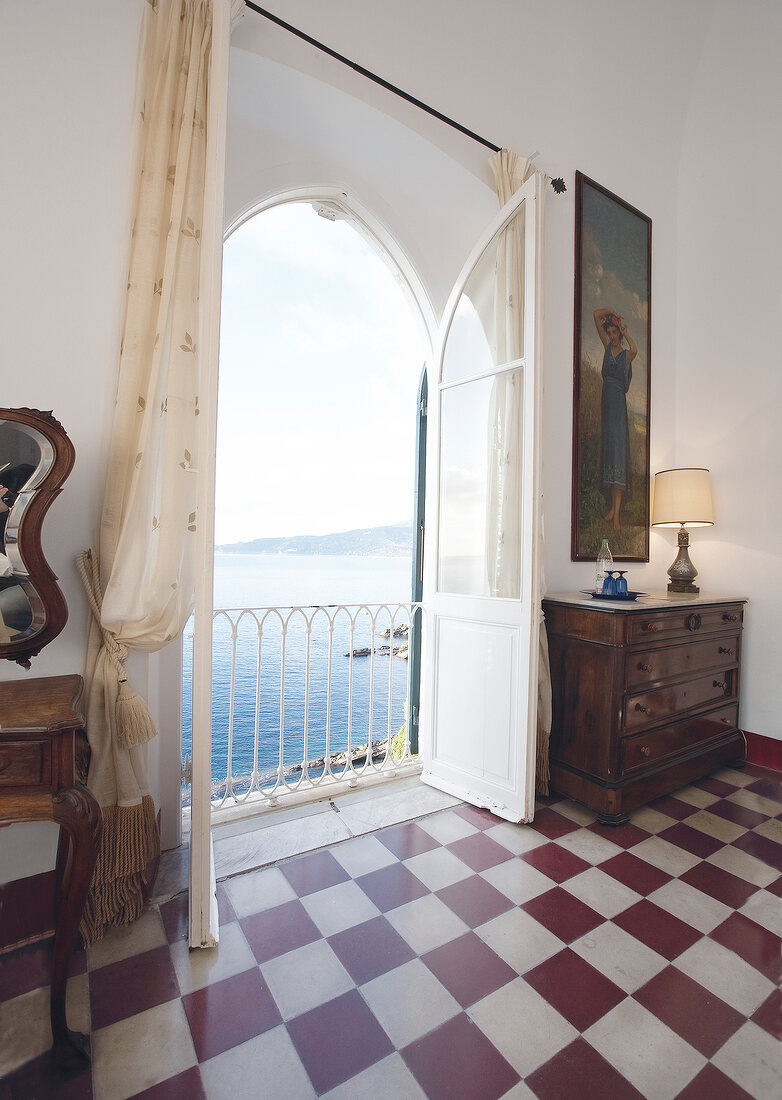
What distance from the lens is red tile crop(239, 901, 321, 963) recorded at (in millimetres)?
1521

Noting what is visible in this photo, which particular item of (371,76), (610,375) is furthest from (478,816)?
(371,76)

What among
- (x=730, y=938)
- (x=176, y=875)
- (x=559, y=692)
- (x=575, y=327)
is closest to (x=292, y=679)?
(x=176, y=875)

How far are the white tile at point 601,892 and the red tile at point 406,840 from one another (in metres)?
0.53

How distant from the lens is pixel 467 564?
2.57 m

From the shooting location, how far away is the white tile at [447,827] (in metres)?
2.15

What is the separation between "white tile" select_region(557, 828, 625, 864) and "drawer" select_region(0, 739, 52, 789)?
186 centimetres

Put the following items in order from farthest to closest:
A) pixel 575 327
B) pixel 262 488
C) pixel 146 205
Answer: pixel 262 488, pixel 575 327, pixel 146 205

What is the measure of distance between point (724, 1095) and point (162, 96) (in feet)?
10.1

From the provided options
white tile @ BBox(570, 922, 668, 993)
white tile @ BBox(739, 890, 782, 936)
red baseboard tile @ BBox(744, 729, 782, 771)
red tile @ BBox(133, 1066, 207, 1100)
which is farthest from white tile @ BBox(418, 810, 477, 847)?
red baseboard tile @ BBox(744, 729, 782, 771)

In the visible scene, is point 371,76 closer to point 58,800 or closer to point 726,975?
point 58,800

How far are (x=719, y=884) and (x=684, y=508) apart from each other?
6.39 ft

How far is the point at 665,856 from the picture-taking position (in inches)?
80.4

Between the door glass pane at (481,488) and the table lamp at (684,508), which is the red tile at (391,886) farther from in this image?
the table lamp at (684,508)

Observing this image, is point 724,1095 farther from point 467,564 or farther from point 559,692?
point 467,564
